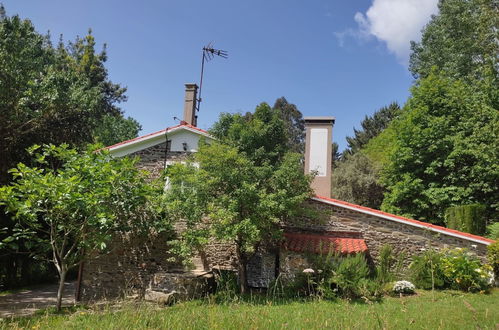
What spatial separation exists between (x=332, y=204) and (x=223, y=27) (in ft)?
24.7

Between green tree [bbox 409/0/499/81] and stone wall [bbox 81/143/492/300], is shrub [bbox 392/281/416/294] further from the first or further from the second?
green tree [bbox 409/0/499/81]

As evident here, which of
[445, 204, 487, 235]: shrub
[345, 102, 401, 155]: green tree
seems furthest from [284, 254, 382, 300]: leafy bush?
[345, 102, 401, 155]: green tree

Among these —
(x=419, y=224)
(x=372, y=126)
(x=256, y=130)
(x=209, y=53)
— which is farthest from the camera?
(x=372, y=126)

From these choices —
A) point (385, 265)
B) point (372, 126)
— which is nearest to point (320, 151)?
point (385, 265)

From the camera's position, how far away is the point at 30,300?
1095 cm

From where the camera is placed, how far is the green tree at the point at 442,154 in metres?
17.5

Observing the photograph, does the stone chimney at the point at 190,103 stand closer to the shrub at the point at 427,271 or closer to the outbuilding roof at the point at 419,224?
the outbuilding roof at the point at 419,224

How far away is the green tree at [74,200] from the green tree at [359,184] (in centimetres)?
1862

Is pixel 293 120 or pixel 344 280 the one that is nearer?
pixel 344 280

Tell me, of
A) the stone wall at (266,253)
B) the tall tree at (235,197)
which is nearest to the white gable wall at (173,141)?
the tall tree at (235,197)

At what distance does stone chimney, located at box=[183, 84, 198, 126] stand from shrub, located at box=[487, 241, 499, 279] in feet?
38.7

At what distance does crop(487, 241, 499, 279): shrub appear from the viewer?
1084cm

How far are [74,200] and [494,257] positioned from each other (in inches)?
463

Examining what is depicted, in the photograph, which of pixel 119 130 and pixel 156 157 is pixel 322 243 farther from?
pixel 119 130
